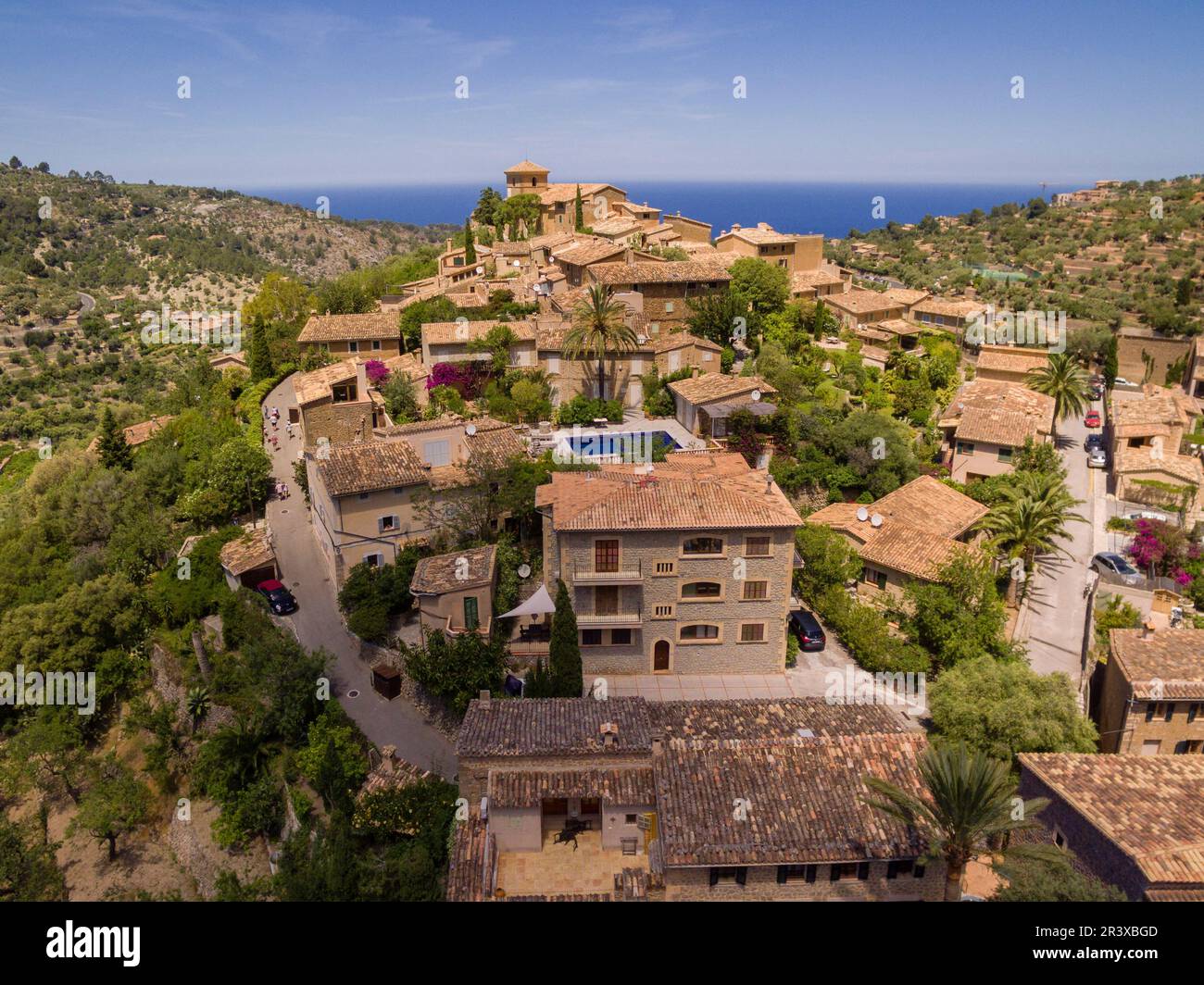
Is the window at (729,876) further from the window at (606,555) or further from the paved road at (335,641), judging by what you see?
the window at (606,555)

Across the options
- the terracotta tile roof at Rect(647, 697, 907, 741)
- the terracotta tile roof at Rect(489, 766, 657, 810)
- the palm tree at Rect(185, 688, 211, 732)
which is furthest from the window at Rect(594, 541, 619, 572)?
the palm tree at Rect(185, 688, 211, 732)

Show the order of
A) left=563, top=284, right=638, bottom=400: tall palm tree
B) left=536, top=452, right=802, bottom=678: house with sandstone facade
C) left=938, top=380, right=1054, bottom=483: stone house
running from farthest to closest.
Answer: left=563, top=284, right=638, bottom=400: tall palm tree → left=938, top=380, right=1054, bottom=483: stone house → left=536, top=452, right=802, bottom=678: house with sandstone facade

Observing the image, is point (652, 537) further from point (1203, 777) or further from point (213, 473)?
point (213, 473)

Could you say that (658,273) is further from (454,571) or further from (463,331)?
(454,571)

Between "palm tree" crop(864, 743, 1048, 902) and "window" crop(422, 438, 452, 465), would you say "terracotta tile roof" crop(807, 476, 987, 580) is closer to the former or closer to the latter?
"palm tree" crop(864, 743, 1048, 902)

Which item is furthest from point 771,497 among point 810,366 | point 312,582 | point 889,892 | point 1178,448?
point 1178,448

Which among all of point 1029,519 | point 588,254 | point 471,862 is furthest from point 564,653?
point 588,254
